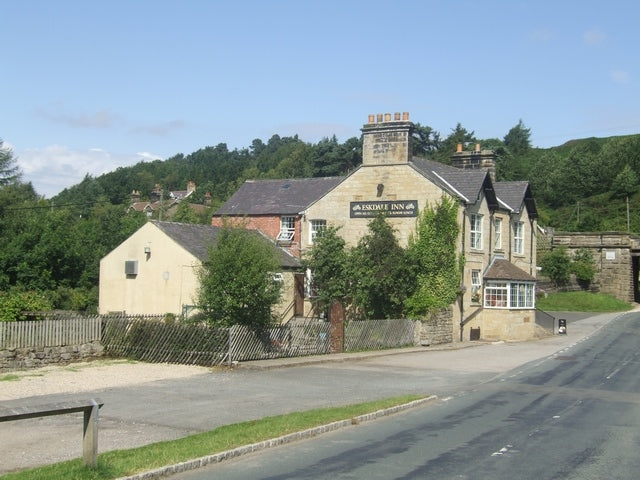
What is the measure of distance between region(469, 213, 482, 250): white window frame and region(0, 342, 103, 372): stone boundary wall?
66.0ft

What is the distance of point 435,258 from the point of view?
3675 cm

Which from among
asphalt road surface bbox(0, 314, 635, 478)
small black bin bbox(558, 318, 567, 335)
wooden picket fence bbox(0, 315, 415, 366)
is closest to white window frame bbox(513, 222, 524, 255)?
small black bin bbox(558, 318, 567, 335)

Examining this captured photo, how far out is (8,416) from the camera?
8.97m

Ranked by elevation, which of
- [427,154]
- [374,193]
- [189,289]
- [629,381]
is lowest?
[629,381]

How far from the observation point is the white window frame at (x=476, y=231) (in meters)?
39.3

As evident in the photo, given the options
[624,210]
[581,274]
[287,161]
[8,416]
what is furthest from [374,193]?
[287,161]

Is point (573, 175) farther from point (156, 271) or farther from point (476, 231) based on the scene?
point (156, 271)

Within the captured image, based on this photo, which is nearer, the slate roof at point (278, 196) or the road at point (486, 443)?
the road at point (486, 443)

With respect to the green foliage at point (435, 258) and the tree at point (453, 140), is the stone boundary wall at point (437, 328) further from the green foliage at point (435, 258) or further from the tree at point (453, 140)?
the tree at point (453, 140)

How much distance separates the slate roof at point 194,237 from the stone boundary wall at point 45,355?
825 centimetres

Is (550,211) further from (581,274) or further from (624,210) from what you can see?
(581,274)

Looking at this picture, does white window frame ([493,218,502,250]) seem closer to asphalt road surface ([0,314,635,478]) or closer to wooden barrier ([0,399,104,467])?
asphalt road surface ([0,314,635,478])

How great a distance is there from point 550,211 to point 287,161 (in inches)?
2069

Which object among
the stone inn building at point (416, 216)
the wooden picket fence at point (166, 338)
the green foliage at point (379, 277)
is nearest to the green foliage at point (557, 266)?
the stone inn building at point (416, 216)
